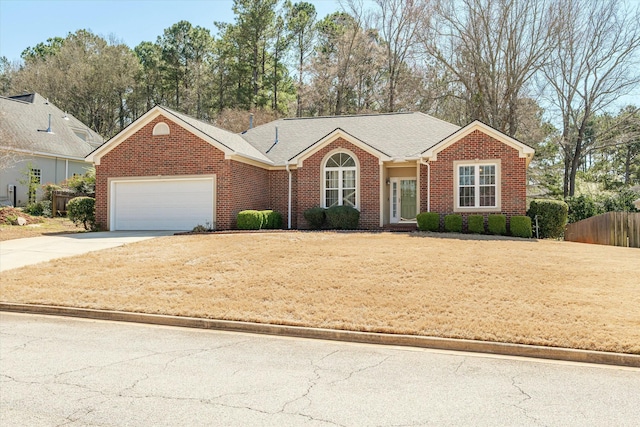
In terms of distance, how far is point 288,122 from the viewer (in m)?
27.0

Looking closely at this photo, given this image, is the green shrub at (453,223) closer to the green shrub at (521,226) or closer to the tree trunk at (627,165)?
the green shrub at (521,226)

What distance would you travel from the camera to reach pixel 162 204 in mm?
20984

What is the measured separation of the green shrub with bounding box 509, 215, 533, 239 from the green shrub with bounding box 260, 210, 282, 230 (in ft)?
30.4

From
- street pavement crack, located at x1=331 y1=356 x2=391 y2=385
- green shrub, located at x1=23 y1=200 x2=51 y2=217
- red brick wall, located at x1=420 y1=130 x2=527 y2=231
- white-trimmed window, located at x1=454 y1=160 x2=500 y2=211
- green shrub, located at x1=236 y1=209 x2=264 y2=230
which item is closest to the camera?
street pavement crack, located at x1=331 y1=356 x2=391 y2=385

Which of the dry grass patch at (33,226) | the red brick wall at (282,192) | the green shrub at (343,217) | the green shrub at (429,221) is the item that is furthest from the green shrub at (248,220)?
the dry grass patch at (33,226)

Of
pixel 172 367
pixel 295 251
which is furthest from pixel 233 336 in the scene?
pixel 295 251

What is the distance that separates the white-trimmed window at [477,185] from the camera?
1852 cm

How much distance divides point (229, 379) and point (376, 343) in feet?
8.56

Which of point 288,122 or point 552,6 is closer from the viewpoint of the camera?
point 288,122

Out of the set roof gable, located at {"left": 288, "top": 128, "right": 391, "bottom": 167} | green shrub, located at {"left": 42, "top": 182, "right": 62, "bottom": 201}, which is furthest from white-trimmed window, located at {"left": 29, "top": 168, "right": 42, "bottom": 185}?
roof gable, located at {"left": 288, "top": 128, "right": 391, "bottom": 167}

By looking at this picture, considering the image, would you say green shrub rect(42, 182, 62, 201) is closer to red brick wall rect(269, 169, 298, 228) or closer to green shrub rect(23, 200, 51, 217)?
green shrub rect(23, 200, 51, 217)

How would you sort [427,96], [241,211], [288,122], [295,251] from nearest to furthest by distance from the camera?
1. [295,251]
2. [241,211]
3. [288,122]
4. [427,96]

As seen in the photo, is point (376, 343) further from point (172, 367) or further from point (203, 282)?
point (203, 282)

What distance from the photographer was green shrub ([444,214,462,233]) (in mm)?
18094
